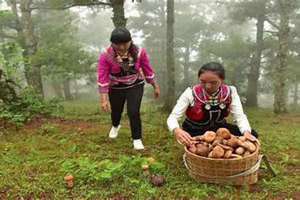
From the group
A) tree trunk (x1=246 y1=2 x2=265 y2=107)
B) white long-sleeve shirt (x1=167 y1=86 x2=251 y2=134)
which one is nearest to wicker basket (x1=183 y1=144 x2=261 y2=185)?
white long-sleeve shirt (x1=167 y1=86 x2=251 y2=134)

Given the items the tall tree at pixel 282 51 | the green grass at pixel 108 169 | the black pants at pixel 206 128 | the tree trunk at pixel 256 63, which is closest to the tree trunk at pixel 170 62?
the tall tree at pixel 282 51

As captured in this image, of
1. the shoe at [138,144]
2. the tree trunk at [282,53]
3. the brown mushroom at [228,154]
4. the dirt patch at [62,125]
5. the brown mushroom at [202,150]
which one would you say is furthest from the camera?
the tree trunk at [282,53]

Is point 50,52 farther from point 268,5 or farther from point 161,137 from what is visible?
point 268,5

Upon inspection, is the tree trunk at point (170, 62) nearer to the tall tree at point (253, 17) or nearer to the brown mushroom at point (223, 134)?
the tall tree at point (253, 17)

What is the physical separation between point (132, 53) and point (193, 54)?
2993 centimetres

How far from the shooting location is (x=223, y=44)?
74.9 ft

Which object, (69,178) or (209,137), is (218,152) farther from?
(69,178)

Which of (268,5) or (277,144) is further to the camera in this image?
(268,5)

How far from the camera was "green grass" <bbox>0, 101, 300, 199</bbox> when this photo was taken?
167 inches

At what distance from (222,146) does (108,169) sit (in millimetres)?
1300

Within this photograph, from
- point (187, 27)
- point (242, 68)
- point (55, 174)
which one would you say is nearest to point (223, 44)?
point (242, 68)

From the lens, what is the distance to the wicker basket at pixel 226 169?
4.15 m

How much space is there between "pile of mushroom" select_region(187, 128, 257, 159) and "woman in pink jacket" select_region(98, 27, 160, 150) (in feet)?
5.47

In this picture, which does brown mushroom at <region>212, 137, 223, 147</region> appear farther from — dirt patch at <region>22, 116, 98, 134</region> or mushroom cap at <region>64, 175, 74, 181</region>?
dirt patch at <region>22, 116, 98, 134</region>
